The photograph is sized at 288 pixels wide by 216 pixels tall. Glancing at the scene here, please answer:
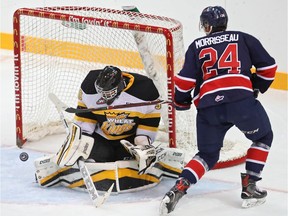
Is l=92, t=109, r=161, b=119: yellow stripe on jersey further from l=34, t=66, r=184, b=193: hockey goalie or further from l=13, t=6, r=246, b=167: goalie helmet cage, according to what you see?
l=13, t=6, r=246, b=167: goalie helmet cage

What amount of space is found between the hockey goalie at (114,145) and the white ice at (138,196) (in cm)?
7

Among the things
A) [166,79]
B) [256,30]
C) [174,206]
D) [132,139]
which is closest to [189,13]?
[256,30]

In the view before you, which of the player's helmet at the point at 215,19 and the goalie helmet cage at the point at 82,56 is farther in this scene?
the goalie helmet cage at the point at 82,56

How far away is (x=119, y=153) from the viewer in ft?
13.5

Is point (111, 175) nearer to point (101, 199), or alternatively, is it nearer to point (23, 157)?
point (101, 199)

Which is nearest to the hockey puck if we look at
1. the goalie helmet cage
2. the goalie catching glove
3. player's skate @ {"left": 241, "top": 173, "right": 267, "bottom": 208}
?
the goalie helmet cage

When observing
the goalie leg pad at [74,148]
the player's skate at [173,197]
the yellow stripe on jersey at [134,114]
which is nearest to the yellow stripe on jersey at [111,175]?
the goalie leg pad at [74,148]

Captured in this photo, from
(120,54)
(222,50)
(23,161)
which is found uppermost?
(222,50)

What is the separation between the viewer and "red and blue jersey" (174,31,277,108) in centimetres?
362

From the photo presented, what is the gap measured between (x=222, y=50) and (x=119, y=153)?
0.83m

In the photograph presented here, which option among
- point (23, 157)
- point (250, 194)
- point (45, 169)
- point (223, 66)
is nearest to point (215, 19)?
point (223, 66)

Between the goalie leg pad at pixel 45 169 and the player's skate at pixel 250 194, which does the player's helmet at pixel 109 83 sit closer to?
the goalie leg pad at pixel 45 169

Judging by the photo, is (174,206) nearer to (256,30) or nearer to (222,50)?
(222,50)

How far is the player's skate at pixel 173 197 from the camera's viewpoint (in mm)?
3600
